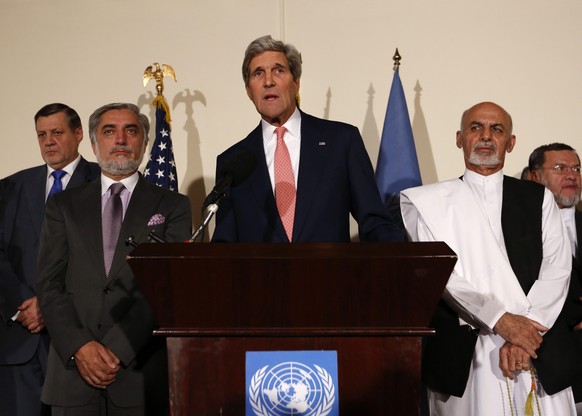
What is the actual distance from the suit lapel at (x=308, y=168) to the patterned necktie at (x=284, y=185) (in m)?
0.04

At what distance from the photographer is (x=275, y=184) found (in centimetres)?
242

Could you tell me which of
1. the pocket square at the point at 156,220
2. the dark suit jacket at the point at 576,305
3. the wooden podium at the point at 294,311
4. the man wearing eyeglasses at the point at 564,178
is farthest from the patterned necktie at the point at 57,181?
the man wearing eyeglasses at the point at 564,178

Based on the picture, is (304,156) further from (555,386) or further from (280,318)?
(555,386)

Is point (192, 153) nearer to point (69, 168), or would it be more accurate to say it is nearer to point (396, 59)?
point (69, 168)

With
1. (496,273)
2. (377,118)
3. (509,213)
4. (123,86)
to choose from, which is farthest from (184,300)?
(123,86)

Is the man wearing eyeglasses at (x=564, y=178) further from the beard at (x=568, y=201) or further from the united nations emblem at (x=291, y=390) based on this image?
the united nations emblem at (x=291, y=390)

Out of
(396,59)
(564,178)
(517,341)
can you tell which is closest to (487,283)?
(517,341)

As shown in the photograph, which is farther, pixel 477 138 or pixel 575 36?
pixel 575 36

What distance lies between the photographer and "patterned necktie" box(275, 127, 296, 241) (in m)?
2.37

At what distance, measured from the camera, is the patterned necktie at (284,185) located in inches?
93.2

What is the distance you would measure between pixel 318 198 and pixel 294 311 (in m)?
0.90

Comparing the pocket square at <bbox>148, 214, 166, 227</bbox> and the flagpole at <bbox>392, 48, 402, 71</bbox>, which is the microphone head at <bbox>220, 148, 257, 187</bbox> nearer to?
the pocket square at <bbox>148, 214, 166, 227</bbox>

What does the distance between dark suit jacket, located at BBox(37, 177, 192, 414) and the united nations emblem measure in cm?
101

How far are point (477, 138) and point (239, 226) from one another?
43.0 inches
